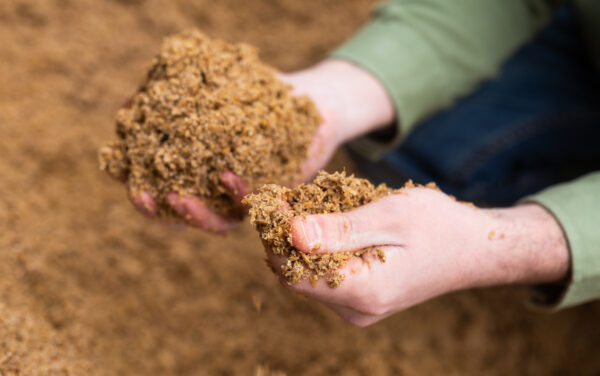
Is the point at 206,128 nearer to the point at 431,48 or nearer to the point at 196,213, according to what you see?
the point at 196,213

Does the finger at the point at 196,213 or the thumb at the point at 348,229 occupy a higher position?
the thumb at the point at 348,229

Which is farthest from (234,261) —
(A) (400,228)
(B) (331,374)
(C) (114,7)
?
(C) (114,7)

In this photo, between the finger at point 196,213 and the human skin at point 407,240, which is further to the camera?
the finger at point 196,213

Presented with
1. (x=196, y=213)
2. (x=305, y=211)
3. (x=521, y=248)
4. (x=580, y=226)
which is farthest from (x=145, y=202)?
(x=580, y=226)

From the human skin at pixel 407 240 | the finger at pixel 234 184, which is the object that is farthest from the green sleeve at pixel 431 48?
the finger at pixel 234 184

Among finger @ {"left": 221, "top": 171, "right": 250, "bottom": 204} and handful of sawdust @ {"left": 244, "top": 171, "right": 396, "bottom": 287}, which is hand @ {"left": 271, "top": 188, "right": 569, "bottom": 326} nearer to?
handful of sawdust @ {"left": 244, "top": 171, "right": 396, "bottom": 287}

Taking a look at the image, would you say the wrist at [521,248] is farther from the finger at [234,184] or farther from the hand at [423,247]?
the finger at [234,184]

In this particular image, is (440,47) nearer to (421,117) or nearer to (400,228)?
(421,117)
